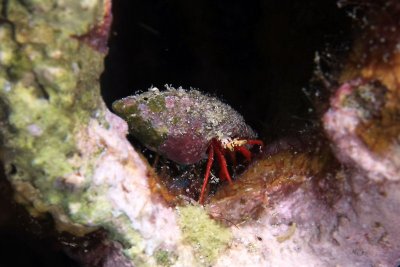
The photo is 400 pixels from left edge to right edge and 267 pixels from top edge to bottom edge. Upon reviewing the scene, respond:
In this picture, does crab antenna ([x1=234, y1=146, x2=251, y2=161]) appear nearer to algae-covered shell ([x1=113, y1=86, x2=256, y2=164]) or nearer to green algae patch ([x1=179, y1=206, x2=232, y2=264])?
algae-covered shell ([x1=113, y1=86, x2=256, y2=164])

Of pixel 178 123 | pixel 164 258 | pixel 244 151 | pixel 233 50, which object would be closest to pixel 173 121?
pixel 178 123

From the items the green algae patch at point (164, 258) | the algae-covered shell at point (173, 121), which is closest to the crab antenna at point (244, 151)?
the algae-covered shell at point (173, 121)

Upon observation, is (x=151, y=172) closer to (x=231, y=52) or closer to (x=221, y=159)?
(x=221, y=159)

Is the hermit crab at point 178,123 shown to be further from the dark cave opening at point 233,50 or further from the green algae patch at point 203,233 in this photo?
the dark cave opening at point 233,50

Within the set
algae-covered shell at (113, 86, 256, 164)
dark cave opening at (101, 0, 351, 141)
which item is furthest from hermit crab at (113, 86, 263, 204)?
dark cave opening at (101, 0, 351, 141)

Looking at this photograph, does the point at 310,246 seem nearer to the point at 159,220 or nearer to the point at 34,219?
the point at 159,220

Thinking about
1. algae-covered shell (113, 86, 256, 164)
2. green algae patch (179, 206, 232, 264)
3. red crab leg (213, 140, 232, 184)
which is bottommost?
green algae patch (179, 206, 232, 264)
